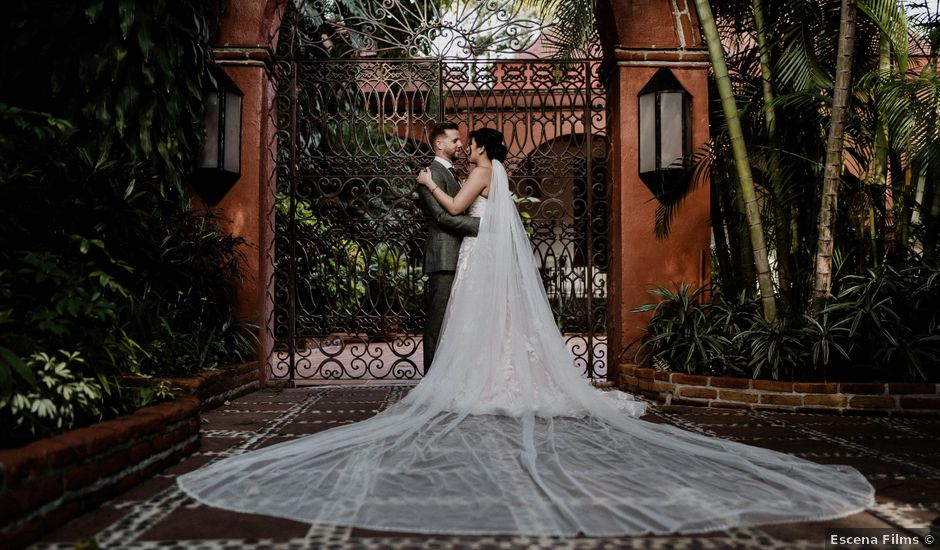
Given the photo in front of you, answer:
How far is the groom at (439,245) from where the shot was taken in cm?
467

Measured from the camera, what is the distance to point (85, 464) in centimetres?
225

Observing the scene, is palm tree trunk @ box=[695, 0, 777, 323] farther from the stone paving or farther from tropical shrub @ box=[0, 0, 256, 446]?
tropical shrub @ box=[0, 0, 256, 446]

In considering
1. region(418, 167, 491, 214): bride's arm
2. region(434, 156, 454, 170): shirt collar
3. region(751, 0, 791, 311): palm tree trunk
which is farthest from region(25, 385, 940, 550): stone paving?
region(434, 156, 454, 170): shirt collar

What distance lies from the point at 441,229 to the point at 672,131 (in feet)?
7.17

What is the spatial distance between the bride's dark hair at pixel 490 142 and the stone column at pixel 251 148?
83.7 inches

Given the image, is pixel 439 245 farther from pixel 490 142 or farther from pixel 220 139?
pixel 220 139

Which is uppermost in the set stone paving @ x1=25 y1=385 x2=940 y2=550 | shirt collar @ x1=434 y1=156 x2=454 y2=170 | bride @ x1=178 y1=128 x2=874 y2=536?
shirt collar @ x1=434 y1=156 x2=454 y2=170

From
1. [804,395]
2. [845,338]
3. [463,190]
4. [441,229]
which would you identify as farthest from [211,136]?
[845,338]

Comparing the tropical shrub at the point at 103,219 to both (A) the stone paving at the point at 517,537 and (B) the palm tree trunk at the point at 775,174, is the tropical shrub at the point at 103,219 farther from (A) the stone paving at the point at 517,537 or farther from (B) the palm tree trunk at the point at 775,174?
(B) the palm tree trunk at the point at 775,174

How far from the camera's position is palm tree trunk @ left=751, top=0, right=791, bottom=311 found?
506 cm

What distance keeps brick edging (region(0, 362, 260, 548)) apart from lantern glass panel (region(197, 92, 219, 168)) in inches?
106

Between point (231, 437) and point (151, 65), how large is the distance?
2.71 meters

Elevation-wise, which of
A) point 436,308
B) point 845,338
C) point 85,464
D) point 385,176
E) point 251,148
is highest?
point 251,148

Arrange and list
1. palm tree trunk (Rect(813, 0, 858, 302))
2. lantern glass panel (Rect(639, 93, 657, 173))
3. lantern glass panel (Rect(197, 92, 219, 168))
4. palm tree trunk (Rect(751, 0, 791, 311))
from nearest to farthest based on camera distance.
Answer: palm tree trunk (Rect(813, 0, 858, 302))
palm tree trunk (Rect(751, 0, 791, 311))
lantern glass panel (Rect(197, 92, 219, 168))
lantern glass panel (Rect(639, 93, 657, 173))
